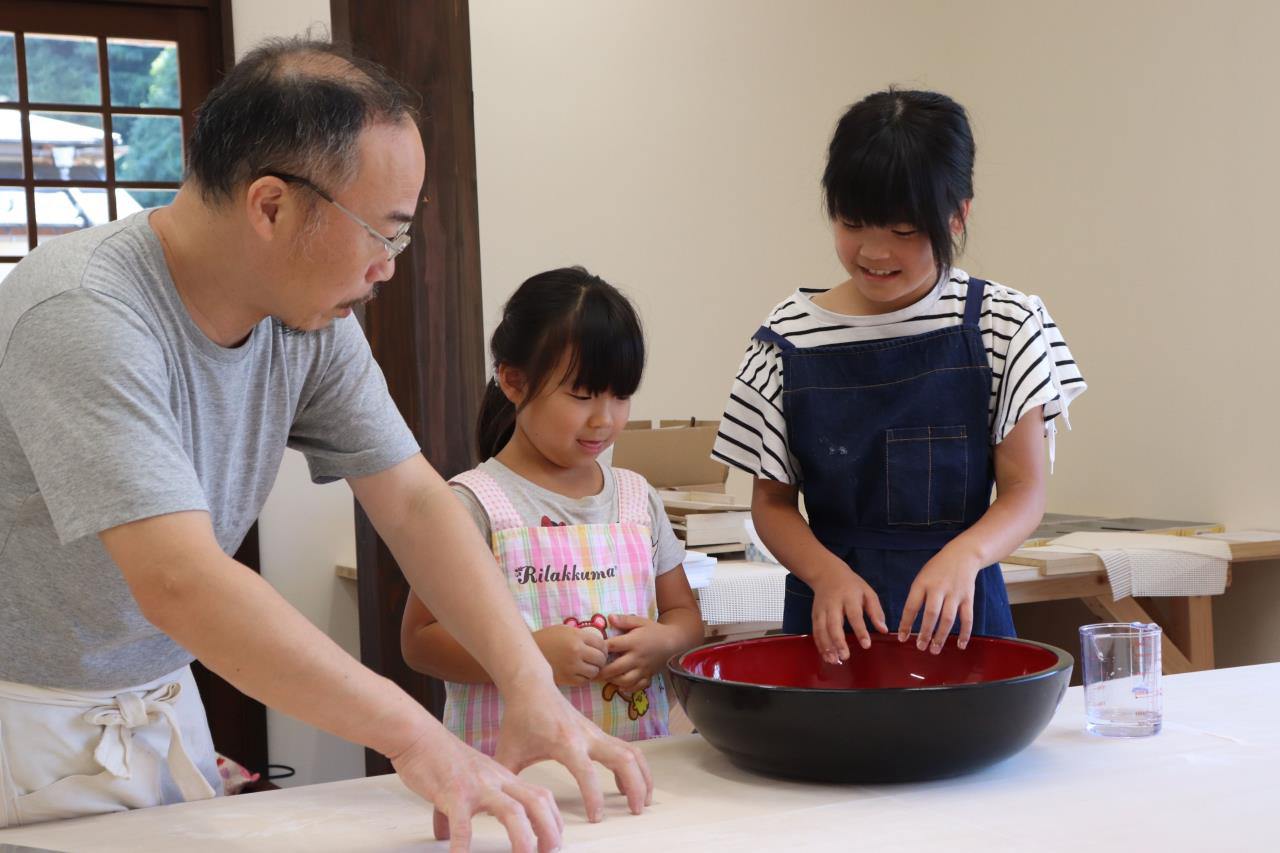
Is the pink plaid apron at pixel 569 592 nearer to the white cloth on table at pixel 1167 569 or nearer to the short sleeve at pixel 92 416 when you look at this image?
the short sleeve at pixel 92 416

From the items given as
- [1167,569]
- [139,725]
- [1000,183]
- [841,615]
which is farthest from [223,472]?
[1000,183]

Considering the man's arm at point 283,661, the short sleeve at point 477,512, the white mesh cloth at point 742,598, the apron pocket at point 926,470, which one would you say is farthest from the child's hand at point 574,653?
the white mesh cloth at point 742,598

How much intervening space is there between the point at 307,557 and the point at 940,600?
2710mm

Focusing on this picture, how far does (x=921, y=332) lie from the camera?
4.91 feet

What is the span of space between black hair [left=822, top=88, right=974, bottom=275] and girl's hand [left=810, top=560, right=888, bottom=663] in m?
0.38

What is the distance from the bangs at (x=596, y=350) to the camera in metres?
1.57

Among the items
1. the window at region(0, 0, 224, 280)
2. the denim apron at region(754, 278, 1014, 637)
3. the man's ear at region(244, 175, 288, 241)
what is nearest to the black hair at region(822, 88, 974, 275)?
the denim apron at region(754, 278, 1014, 637)

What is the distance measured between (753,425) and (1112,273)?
2.03 metres

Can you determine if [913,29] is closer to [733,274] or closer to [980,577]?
[733,274]

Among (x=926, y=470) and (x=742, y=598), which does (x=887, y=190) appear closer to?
(x=926, y=470)

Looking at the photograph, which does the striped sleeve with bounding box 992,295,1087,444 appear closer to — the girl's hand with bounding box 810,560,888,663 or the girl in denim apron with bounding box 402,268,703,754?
the girl's hand with bounding box 810,560,888,663

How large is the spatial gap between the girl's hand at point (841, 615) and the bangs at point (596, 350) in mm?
402

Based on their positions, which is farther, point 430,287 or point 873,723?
point 430,287

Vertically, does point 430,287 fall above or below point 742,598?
above
